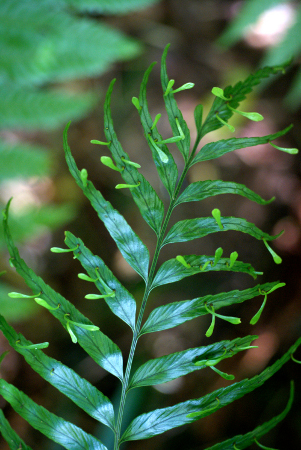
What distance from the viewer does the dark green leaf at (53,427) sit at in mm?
341

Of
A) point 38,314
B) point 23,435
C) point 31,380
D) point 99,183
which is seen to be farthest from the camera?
point 99,183

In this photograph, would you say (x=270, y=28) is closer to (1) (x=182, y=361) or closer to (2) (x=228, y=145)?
(2) (x=228, y=145)

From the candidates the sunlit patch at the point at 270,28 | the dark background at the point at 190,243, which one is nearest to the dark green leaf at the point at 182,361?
the dark background at the point at 190,243

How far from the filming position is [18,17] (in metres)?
1.25

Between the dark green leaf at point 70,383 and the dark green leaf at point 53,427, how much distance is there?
22mm

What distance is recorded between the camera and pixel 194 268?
13.5 inches

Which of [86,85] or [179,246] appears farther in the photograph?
[86,85]

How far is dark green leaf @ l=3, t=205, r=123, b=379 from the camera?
0.33 metres

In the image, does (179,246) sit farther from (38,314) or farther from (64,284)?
(38,314)

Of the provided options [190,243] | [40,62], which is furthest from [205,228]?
[190,243]

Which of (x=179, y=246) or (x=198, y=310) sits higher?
(x=198, y=310)

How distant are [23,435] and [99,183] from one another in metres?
1.20

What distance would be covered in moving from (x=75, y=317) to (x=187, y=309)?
10 cm

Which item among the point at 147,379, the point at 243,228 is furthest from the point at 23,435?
the point at 243,228
